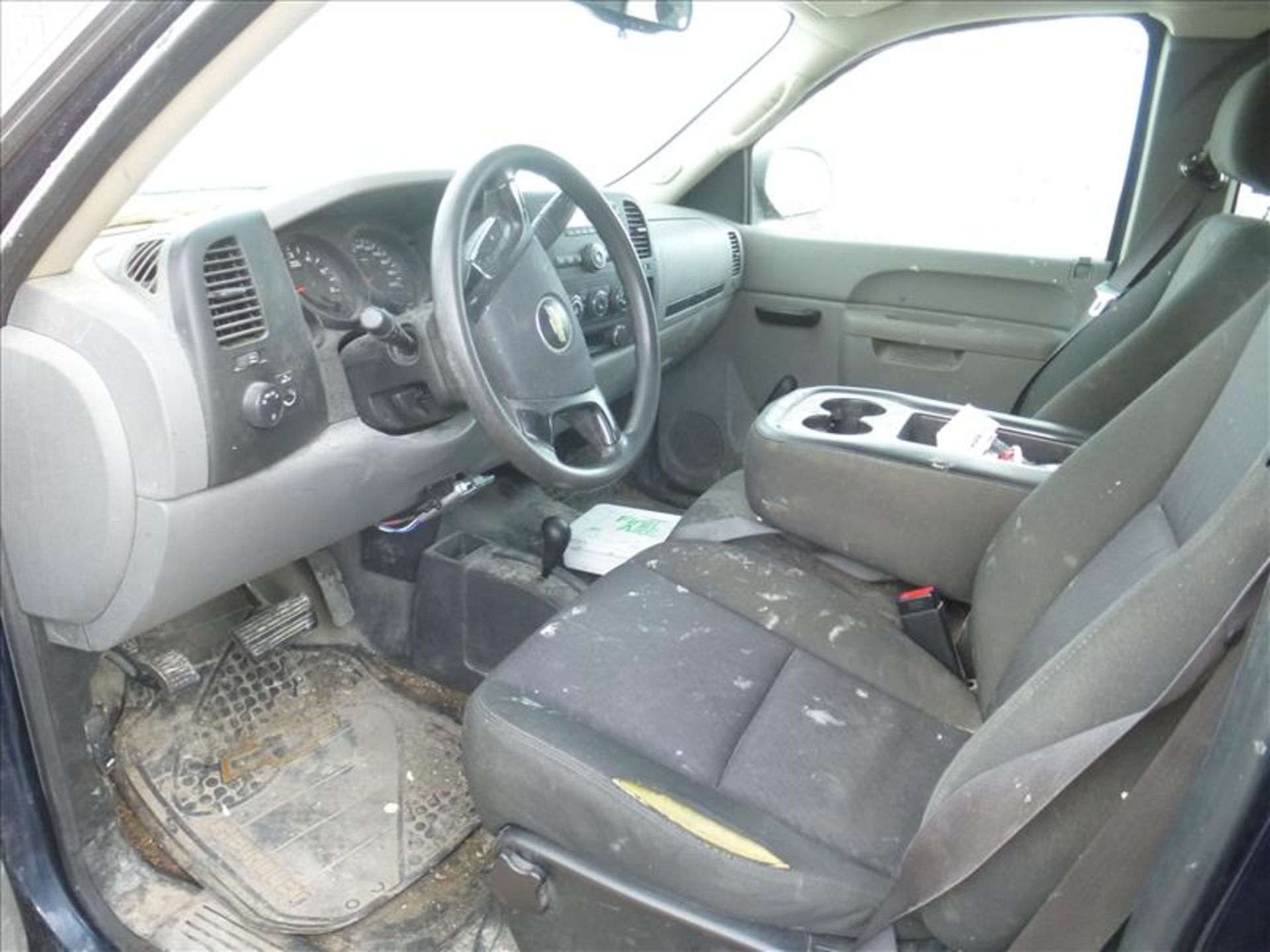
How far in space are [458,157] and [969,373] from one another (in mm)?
1333

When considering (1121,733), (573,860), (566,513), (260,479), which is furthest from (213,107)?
(566,513)

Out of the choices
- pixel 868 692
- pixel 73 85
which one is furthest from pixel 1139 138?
pixel 73 85

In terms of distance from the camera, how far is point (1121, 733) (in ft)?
2.73

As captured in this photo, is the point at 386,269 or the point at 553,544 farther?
the point at 553,544

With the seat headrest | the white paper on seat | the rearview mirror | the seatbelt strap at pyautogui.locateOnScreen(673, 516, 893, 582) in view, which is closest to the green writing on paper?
the white paper on seat

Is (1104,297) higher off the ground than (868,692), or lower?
higher

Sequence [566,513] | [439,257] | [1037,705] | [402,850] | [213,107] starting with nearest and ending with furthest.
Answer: [1037,705], [213,107], [439,257], [402,850], [566,513]

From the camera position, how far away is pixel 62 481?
1174 millimetres

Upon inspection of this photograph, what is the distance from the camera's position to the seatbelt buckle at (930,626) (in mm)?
1462

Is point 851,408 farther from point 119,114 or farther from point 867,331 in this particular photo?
point 119,114

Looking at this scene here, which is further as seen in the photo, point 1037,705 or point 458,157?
point 458,157

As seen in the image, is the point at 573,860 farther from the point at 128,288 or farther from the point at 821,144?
the point at 821,144

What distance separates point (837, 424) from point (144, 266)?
3.67 ft

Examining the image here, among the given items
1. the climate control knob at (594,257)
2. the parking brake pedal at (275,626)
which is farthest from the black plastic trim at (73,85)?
the climate control knob at (594,257)
